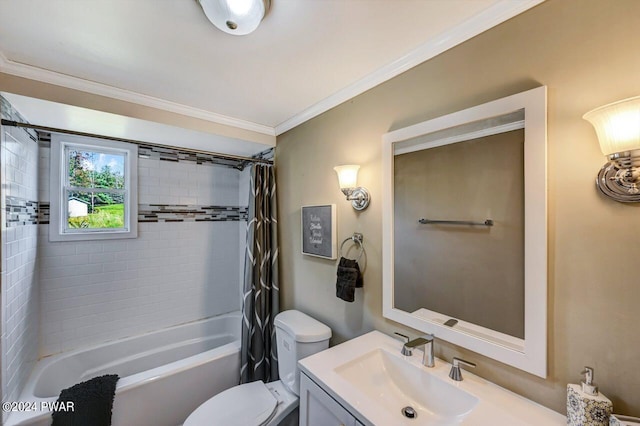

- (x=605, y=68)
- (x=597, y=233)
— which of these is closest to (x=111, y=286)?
(x=597, y=233)

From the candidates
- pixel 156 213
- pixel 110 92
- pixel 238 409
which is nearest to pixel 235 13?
pixel 110 92

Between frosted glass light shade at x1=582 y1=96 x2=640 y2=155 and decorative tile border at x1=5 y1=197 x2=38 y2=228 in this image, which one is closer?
frosted glass light shade at x1=582 y1=96 x2=640 y2=155

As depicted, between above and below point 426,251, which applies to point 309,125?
above

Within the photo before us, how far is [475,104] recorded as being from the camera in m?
1.11

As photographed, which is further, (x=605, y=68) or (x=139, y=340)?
(x=139, y=340)

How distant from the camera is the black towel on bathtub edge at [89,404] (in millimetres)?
1455

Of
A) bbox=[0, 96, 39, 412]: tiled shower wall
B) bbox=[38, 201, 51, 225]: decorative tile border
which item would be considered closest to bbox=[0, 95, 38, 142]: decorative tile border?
bbox=[0, 96, 39, 412]: tiled shower wall

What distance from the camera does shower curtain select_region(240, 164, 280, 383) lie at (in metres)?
2.15

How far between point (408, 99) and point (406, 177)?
1.36 feet

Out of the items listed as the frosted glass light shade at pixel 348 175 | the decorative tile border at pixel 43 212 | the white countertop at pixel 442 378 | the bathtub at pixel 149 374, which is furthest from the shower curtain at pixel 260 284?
the decorative tile border at pixel 43 212

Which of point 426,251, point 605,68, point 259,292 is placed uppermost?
point 605,68

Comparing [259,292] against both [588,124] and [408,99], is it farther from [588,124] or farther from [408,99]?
[588,124]

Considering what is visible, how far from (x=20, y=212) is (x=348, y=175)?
2192 millimetres

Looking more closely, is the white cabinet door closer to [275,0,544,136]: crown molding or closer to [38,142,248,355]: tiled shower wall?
[275,0,544,136]: crown molding
